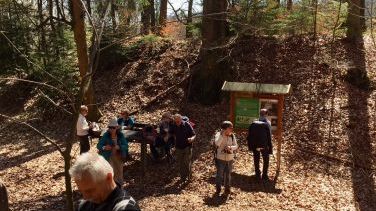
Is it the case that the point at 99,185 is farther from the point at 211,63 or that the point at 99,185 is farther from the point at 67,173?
the point at 211,63

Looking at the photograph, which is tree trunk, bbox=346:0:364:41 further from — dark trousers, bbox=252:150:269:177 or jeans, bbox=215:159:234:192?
jeans, bbox=215:159:234:192

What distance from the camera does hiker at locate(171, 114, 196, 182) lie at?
10578 mm

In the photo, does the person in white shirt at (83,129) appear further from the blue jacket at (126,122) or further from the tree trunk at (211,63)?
the tree trunk at (211,63)

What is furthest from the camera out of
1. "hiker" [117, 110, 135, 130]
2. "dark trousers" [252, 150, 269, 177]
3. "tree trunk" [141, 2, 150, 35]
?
"tree trunk" [141, 2, 150, 35]

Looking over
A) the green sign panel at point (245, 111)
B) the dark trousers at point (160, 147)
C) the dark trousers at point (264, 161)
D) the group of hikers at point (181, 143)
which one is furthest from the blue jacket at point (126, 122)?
the dark trousers at point (264, 161)

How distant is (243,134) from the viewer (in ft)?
44.5

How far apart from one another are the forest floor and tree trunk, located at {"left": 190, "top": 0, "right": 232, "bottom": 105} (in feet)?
1.52

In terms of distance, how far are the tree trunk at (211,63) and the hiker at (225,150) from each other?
5.42 metres

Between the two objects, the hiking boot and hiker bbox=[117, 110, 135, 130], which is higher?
hiker bbox=[117, 110, 135, 130]

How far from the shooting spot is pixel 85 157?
11.0 ft

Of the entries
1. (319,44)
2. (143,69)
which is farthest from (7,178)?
(319,44)

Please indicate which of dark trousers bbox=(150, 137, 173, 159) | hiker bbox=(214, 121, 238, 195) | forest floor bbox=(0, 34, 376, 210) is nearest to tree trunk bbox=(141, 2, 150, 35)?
forest floor bbox=(0, 34, 376, 210)

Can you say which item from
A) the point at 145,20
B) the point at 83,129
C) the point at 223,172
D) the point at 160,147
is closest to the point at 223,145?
the point at 223,172

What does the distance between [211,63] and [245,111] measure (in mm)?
4270
